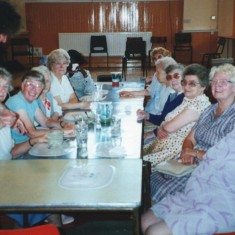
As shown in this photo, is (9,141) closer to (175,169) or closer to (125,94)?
(175,169)

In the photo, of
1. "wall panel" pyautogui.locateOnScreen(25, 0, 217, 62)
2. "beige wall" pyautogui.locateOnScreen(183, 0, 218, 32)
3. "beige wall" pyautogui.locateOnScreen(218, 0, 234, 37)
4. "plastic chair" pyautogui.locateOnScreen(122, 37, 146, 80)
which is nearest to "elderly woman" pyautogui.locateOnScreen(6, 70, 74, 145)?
"plastic chair" pyautogui.locateOnScreen(122, 37, 146, 80)

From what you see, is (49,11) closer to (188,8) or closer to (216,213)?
(188,8)

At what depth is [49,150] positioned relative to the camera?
2.13 m

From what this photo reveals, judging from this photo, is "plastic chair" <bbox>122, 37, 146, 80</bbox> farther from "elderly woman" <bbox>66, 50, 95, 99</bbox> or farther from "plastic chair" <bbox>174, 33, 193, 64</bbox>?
"elderly woman" <bbox>66, 50, 95, 99</bbox>

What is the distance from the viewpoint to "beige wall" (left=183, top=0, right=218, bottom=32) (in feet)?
36.7

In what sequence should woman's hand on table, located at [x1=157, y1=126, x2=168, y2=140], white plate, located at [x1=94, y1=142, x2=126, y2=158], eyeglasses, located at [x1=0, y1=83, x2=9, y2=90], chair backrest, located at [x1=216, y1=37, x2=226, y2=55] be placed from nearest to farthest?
white plate, located at [x1=94, y1=142, x2=126, y2=158] → eyeglasses, located at [x1=0, y1=83, x2=9, y2=90] → woman's hand on table, located at [x1=157, y1=126, x2=168, y2=140] → chair backrest, located at [x1=216, y1=37, x2=226, y2=55]

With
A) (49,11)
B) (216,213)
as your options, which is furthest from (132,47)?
(216,213)

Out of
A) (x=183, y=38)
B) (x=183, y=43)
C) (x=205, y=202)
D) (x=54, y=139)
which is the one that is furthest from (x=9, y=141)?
(x=183, y=43)

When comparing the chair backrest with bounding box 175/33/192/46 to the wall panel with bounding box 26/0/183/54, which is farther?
the wall panel with bounding box 26/0/183/54

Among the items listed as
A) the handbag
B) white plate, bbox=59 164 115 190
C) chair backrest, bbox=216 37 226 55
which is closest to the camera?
white plate, bbox=59 164 115 190

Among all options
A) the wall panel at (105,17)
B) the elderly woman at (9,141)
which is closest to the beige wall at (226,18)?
the wall panel at (105,17)

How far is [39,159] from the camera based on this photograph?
6.47ft

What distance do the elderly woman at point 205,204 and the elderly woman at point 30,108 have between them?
→ 836 millimetres

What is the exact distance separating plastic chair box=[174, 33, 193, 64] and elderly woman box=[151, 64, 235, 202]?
880 centimetres
